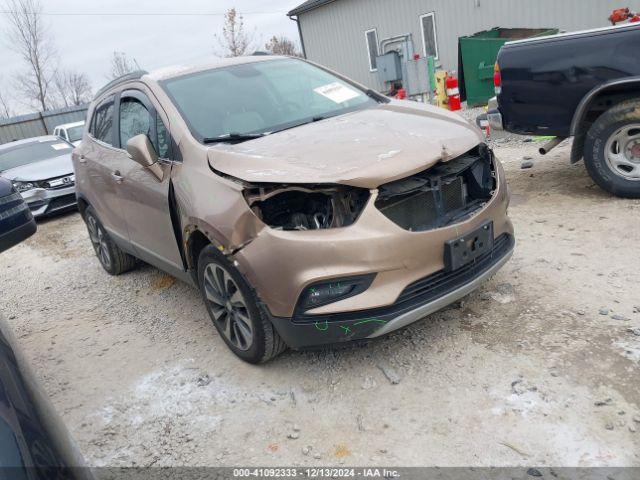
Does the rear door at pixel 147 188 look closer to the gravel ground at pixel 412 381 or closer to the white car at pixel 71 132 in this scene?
the gravel ground at pixel 412 381

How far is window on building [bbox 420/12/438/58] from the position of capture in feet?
57.5

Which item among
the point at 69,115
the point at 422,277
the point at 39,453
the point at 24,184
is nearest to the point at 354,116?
the point at 422,277

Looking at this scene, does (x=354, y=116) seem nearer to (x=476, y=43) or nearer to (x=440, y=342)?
(x=440, y=342)

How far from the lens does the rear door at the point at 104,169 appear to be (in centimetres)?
439

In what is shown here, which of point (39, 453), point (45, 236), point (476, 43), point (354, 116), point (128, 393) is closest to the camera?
point (39, 453)

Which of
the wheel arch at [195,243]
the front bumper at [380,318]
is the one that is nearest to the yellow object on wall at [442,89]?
the wheel arch at [195,243]

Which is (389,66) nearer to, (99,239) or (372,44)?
(372,44)

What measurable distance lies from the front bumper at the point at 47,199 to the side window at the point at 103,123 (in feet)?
15.1

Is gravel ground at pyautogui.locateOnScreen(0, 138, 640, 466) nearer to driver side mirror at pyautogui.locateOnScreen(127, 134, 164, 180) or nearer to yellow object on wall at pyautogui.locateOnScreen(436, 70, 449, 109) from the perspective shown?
driver side mirror at pyautogui.locateOnScreen(127, 134, 164, 180)

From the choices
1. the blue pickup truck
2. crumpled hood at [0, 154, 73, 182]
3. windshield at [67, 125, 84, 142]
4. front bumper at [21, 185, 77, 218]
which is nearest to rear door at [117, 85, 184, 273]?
the blue pickup truck

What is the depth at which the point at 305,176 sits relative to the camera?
8.78 feet

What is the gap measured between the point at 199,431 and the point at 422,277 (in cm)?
145

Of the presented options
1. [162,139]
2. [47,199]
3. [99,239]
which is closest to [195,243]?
[162,139]

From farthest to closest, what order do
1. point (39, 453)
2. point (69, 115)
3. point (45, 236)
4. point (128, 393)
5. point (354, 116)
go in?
point (69, 115) < point (45, 236) < point (354, 116) < point (128, 393) < point (39, 453)
